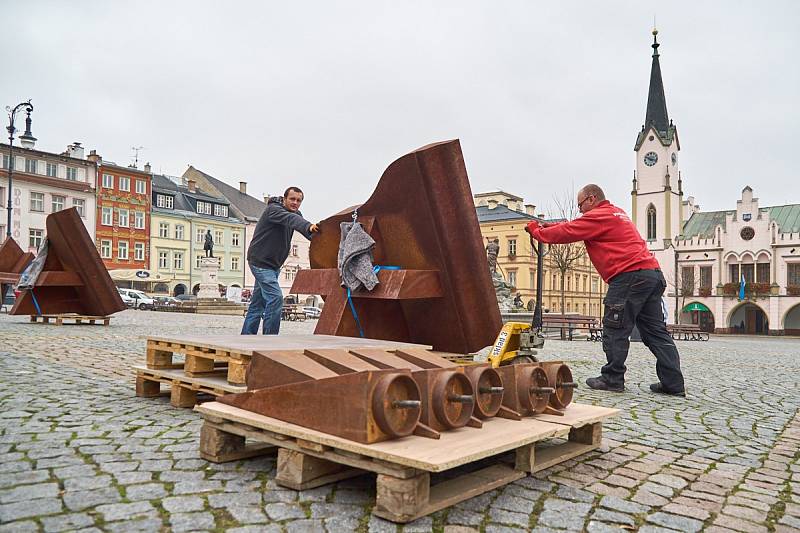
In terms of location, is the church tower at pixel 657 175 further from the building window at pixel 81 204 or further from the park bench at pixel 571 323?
the building window at pixel 81 204

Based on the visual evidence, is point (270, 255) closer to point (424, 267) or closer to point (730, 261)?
point (424, 267)

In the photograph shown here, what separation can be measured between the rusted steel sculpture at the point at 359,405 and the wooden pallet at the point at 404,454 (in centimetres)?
5

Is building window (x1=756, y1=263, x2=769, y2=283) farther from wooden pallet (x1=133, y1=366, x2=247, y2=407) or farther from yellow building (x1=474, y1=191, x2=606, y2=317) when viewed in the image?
wooden pallet (x1=133, y1=366, x2=247, y2=407)

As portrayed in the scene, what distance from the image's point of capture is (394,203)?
6152mm

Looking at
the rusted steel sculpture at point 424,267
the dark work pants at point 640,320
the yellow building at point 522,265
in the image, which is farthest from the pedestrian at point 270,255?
the yellow building at point 522,265

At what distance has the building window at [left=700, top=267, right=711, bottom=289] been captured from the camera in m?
53.9

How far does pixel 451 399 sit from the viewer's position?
10.2 feet

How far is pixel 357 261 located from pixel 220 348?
72.5 inches

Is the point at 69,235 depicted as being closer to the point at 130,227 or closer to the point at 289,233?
the point at 289,233

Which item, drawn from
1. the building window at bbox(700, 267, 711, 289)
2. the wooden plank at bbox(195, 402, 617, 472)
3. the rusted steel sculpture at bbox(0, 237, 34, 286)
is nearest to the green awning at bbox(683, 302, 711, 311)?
the building window at bbox(700, 267, 711, 289)

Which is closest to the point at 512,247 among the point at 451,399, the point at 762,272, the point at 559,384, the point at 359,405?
the point at 762,272

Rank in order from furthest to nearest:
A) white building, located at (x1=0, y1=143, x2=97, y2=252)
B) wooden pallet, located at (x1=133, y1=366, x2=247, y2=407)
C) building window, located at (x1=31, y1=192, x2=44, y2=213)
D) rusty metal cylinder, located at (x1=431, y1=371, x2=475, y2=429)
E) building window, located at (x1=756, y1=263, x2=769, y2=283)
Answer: building window, located at (x1=756, y1=263, x2=769, y2=283) < building window, located at (x1=31, y1=192, x2=44, y2=213) < white building, located at (x1=0, y1=143, x2=97, y2=252) < wooden pallet, located at (x1=133, y1=366, x2=247, y2=407) < rusty metal cylinder, located at (x1=431, y1=371, x2=475, y2=429)

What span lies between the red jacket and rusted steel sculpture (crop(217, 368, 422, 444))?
3.63 metres

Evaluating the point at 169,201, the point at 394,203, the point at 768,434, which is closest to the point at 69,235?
the point at 394,203
